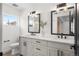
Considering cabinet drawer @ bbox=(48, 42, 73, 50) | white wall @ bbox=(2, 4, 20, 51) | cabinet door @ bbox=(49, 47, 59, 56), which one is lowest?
cabinet door @ bbox=(49, 47, 59, 56)

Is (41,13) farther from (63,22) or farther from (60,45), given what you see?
(60,45)

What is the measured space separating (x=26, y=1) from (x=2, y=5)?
1.34 ft

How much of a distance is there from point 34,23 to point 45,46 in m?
0.44

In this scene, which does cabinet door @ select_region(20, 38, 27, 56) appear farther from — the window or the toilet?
the window

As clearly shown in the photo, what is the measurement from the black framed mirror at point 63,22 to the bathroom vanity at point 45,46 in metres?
0.14

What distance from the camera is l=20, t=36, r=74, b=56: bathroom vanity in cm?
156

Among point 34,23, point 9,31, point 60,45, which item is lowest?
point 60,45

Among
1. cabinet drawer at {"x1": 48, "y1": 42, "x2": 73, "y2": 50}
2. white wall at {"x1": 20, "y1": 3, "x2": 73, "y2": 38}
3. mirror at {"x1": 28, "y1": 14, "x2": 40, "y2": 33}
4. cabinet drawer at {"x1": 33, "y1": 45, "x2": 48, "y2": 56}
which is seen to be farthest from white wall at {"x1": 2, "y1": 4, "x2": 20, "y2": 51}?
cabinet drawer at {"x1": 48, "y1": 42, "x2": 73, "y2": 50}

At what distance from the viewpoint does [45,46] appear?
1.65 m

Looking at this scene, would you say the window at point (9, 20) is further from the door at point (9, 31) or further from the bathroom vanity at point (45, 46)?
the bathroom vanity at point (45, 46)

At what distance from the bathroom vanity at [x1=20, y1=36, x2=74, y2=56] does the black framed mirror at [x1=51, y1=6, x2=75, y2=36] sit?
139mm

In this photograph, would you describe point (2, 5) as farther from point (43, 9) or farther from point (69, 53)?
point (69, 53)

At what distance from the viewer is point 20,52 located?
169cm

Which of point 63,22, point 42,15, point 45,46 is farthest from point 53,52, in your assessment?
point 42,15
